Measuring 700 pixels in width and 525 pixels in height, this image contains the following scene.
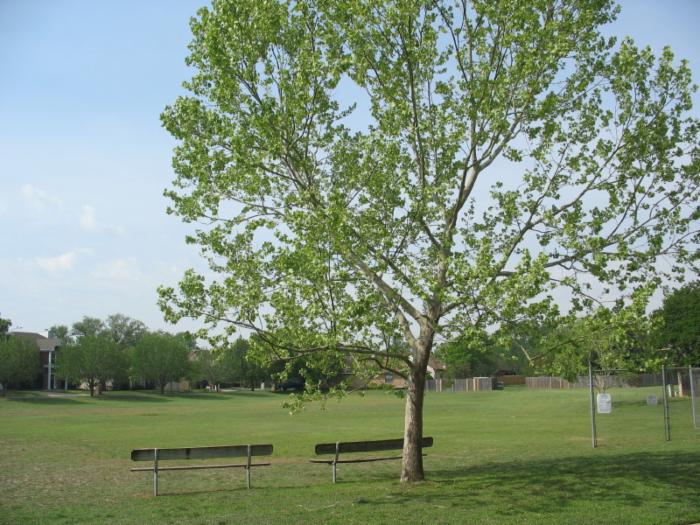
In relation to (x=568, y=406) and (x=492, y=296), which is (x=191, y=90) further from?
(x=568, y=406)

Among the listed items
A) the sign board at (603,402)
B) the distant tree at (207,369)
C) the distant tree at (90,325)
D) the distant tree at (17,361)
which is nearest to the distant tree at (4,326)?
the distant tree at (17,361)

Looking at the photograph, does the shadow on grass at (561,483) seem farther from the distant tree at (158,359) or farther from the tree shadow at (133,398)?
the distant tree at (158,359)

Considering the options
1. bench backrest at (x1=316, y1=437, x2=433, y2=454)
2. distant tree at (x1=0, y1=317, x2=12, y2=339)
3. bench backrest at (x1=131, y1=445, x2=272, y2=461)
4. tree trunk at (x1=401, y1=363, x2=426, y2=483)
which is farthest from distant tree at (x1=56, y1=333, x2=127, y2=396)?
tree trunk at (x1=401, y1=363, x2=426, y2=483)

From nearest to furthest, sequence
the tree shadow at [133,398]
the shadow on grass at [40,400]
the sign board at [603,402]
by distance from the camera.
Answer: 1. the sign board at [603,402]
2. the shadow on grass at [40,400]
3. the tree shadow at [133,398]

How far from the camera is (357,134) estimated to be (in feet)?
54.7

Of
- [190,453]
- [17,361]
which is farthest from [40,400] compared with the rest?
[190,453]

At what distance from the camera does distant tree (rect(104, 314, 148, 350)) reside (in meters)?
161

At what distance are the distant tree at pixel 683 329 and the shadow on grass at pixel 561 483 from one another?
3777cm

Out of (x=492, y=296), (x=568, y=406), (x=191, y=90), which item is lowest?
(x=568, y=406)

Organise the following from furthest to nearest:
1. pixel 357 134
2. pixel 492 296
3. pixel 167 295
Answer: pixel 357 134
pixel 167 295
pixel 492 296

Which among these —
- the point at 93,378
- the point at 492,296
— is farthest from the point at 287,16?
the point at 93,378

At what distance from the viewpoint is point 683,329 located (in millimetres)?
54562

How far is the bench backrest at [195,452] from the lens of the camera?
619 inches

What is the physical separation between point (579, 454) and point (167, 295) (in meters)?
13.7
